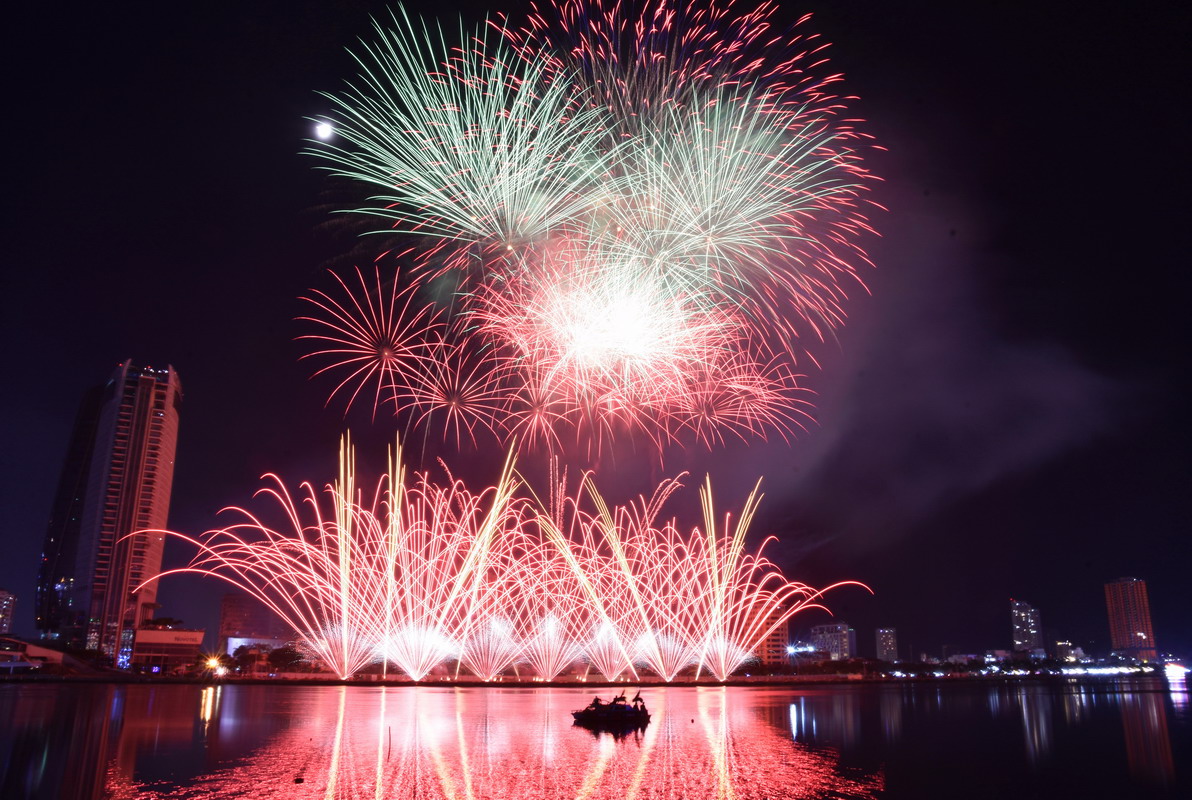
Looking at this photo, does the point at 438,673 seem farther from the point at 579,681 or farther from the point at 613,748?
the point at 613,748

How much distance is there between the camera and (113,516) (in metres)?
146

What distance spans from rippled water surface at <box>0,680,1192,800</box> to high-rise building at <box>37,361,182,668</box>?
9925 cm

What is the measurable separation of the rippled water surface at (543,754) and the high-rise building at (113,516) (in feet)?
326

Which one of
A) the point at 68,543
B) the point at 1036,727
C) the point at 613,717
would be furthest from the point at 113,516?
the point at 1036,727

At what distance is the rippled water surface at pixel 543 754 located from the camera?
76.8ft

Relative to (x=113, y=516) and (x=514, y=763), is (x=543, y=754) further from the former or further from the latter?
(x=113, y=516)

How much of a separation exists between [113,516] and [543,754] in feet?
471

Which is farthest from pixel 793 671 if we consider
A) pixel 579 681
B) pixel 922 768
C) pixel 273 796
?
pixel 273 796

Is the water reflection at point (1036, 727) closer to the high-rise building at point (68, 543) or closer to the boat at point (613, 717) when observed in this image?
the boat at point (613, 717)

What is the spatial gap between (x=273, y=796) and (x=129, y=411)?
5920 inches

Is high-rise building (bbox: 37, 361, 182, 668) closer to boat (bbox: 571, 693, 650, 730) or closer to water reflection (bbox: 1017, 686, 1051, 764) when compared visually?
boat (bbox: 571, 693, 650, 730)

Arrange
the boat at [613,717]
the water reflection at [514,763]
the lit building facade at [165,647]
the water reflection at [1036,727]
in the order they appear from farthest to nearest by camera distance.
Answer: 1. the lit building facade at [165,647]
2. the boat at [613,717]
3. the water reflection at [1036,727]
4. the water reflection at [514,763]

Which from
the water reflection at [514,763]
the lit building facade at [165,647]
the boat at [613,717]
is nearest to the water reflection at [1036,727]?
the water reflection at [514,763]

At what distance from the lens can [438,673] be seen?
4222 inches
